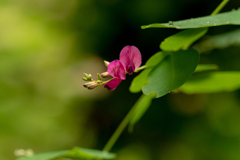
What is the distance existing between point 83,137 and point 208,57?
149 centimetres

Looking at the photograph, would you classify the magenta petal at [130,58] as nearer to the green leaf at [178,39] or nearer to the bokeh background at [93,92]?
the green leaf at [178,39]

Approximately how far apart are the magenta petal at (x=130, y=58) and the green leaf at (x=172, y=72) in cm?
6

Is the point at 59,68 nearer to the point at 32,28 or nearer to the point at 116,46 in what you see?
the point at 32,28

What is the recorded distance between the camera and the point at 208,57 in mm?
2455

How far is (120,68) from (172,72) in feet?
0.40

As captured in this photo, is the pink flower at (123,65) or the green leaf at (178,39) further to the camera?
the green leaf at (178,39)

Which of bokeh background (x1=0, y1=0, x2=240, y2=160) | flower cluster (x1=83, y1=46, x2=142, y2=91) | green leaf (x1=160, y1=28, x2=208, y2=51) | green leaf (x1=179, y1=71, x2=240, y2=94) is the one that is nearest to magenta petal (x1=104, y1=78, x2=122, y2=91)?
flower cluster (x1=83, y1=46, x2=142, y2=91)

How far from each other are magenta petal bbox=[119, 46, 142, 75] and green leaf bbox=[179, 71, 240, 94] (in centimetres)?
55

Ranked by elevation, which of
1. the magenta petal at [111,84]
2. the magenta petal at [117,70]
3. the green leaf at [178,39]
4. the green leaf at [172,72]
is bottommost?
the green leaf at [172,72]

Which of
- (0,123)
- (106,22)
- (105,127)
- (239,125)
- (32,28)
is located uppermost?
(32,28)

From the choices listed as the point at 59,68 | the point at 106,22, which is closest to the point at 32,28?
the point at 59,68

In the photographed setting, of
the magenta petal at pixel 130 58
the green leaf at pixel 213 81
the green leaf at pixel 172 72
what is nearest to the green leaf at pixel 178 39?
the green leaf at pixel 172 72

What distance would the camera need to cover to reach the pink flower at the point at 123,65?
1.76ft

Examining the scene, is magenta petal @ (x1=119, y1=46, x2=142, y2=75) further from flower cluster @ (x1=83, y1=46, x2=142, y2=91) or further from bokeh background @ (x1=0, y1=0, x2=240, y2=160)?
bokeh background @ (x1=0, y1=0, x2=240, y2=160)
